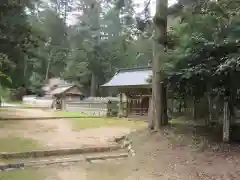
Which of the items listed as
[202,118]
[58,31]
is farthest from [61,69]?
[202,118]

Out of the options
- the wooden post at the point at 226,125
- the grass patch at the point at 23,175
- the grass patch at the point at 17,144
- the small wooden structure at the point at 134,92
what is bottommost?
the grass patch at the point at 23,175

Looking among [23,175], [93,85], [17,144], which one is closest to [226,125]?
[23,175]

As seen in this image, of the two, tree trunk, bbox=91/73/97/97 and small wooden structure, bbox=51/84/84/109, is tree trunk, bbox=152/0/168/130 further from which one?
tree trunk, bbox=91/73/97/97

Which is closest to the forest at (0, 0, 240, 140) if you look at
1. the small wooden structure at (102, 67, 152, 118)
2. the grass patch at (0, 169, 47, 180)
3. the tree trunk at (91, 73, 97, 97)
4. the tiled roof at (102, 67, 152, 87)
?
the tree trunk at (91, 73, 97, 97)

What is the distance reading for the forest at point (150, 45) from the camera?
7.98 m

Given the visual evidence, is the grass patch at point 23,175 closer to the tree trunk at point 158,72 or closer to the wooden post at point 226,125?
the wooden post at point 226,125

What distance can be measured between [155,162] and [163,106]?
157 inches

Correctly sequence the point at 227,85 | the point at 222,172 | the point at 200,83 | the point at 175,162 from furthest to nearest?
1. the point at 200,83
2. the point at 227,85
3. the point at 175,162
4. the point at 222,172

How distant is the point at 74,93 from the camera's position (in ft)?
121

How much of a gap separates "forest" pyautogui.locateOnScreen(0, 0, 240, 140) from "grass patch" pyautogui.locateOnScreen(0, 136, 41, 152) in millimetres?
1886

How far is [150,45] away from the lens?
2128 cm

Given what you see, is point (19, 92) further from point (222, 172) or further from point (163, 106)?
point (222, 172)

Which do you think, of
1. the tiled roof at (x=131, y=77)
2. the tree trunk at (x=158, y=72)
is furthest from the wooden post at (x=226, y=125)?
the tiled roof at (x=131, y=77)

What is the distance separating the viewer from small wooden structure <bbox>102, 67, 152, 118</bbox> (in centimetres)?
2066
